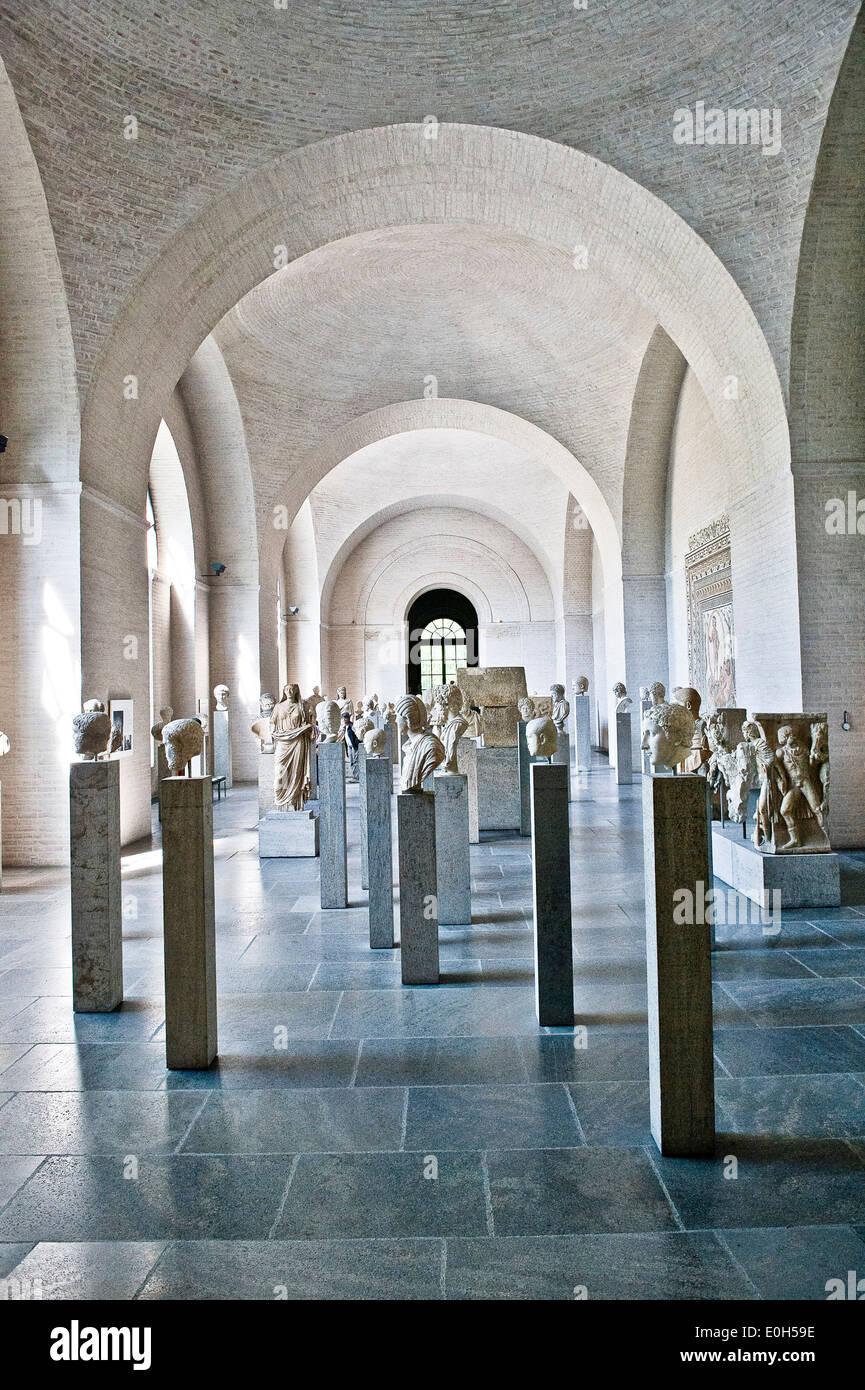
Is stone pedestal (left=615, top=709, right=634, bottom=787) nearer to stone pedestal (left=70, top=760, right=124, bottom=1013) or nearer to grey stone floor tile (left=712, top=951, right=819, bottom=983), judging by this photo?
grey stone floor tile (left=712, top=951, right=819, bottom=983)

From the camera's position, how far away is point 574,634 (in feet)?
82.1

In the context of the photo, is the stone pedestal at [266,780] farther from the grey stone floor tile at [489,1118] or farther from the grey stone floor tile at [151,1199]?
the grey stone floor tile at [151,1199]

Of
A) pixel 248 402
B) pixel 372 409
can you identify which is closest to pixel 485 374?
pixel 372 409

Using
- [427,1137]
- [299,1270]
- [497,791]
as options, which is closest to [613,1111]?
[427,1137]

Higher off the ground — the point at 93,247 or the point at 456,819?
the point at 93,247

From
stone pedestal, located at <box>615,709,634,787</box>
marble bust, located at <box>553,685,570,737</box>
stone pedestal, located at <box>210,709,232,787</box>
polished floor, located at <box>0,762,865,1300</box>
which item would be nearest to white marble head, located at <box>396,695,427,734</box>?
polished floor, located at <box>0,762,865,1300</box>

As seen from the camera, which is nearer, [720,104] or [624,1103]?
[624,1103]

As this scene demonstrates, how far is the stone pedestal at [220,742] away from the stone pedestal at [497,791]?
22.9ft

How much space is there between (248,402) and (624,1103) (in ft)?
52.0

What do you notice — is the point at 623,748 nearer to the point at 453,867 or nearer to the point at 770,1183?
the point at 453,867

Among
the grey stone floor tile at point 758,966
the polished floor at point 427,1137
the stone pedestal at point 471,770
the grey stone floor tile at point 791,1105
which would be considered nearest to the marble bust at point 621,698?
the stone pedestal at point 471,770

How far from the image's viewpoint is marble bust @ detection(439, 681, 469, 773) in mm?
8156

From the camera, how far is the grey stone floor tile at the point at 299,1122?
3.28m

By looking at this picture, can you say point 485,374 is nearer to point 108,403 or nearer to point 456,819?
point 108,403
